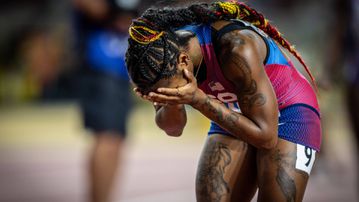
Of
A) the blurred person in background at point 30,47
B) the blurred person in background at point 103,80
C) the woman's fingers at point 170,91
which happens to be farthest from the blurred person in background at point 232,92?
the blurred person in background at point 30,47

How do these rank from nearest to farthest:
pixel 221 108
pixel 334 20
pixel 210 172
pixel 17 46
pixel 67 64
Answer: pixel 221 108 < pixel 210 172 < pixel 334 20 < pixel 67 64 < pixel 17 46

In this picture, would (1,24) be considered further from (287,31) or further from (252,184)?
(252,184)

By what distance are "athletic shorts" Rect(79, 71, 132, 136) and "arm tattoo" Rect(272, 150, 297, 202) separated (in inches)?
93.7

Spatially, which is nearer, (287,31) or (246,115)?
(246,115)

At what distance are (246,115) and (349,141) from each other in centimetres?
810

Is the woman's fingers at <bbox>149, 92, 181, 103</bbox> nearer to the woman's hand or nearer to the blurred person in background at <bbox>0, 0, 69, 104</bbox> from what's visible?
the woman's hand

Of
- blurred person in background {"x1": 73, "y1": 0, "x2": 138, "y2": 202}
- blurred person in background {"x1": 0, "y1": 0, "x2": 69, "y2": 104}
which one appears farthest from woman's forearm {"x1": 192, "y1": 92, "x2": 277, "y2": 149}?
blurred person in background {"x1": 0, "y1": 0, "x2": 69, "y2": 104}

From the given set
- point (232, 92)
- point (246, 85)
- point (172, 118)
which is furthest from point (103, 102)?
point (246, 85)

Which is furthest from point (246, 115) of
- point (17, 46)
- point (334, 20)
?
point (17, 46)

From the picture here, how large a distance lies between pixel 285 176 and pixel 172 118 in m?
0.65

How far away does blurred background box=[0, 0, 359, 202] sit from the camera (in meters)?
5.91

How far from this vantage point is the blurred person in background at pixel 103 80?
5703mm

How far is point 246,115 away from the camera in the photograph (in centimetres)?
348

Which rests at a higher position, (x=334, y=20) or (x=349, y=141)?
(x=334, y=20)
